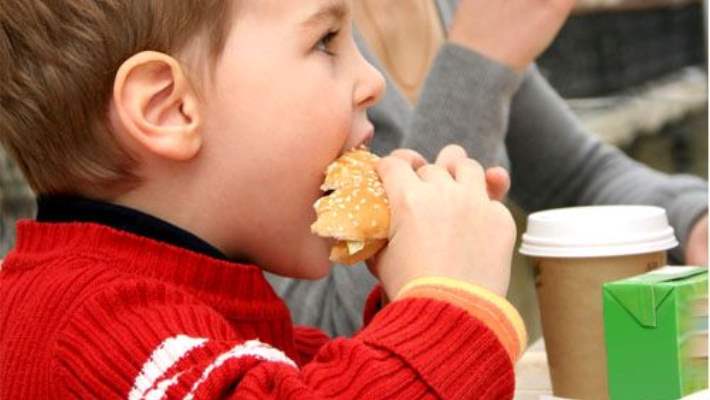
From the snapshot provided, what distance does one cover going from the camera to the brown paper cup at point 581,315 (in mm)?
1181

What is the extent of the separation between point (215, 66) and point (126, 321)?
23 centimetres

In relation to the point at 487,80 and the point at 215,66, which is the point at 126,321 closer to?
the point at 215,66

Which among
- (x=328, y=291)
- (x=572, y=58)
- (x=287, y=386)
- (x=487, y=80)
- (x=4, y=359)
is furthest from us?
(x=572, y=58)

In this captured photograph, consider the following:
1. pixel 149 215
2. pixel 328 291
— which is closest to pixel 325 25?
pixel 149 215

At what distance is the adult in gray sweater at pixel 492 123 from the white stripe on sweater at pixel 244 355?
1.92ft

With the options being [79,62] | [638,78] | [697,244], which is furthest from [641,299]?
[638,78]

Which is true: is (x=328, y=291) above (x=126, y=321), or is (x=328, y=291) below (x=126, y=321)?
below

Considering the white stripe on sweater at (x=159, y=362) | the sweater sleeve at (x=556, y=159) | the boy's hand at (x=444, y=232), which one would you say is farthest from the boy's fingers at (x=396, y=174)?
the sweater sleeve at (x=556, y=159)

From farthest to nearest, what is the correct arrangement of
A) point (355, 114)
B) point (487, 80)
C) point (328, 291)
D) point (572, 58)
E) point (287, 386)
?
point (572, 58)
point (328, 291)
point (487, 80)
point (355, 114)
point (287, 386)

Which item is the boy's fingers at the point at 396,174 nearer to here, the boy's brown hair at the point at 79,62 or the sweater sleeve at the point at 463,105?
the boy's brown hair at the point at 79,62

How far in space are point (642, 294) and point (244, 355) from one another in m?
0.33

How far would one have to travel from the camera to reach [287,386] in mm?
917

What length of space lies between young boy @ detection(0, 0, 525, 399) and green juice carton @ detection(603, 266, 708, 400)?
104 millimetres

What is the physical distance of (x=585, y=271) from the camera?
1.19 m
